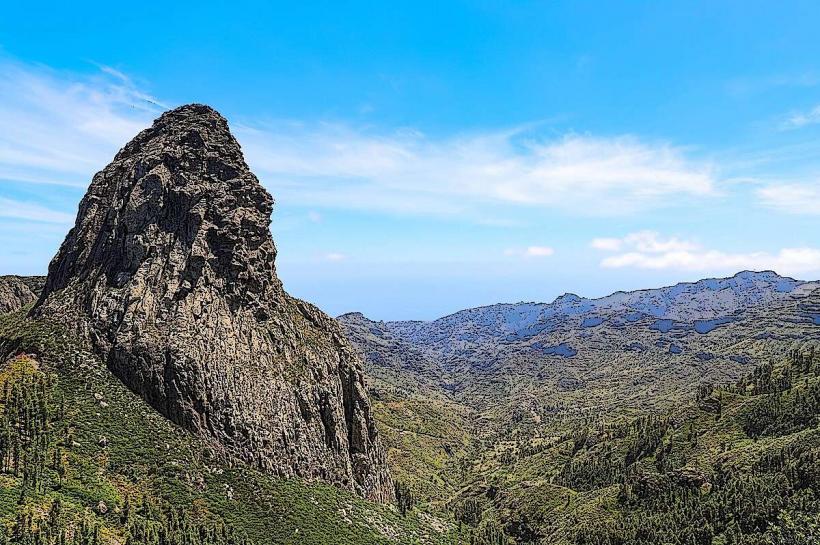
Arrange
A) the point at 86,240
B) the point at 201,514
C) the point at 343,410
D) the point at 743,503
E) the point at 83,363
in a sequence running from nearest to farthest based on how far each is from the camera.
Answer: the point at 201,514 < the point at 83,363 < the point at 86,240 < the point at 743,503 < the point at 343,410

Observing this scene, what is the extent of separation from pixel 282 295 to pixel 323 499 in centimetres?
5906

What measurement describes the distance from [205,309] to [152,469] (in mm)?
38765

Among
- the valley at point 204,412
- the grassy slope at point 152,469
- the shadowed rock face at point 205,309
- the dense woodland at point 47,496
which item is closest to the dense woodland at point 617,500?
the dense woodland at point 47,496

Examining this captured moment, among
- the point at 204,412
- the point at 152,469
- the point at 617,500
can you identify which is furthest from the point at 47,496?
the point at 617,500

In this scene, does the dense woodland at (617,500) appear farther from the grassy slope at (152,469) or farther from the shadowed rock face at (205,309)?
the shadowed rock face at (205,309)

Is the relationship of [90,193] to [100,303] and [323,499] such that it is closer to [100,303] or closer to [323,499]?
[100,303]

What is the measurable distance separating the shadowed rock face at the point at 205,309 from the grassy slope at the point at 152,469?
445 centimetres

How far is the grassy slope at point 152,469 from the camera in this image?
91.1 m

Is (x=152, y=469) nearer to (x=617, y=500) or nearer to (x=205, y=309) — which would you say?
(x=205, y=309)

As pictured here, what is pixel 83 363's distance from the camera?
352 ft

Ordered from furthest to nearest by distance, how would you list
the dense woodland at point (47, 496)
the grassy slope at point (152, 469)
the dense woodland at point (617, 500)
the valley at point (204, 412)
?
the grassy slope at point (152, 469), the valley at point (204, 412), the dense woodland at point (617, 500), the dense woodland at point (47, 496)

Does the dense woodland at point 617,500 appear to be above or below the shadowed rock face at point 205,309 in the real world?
below

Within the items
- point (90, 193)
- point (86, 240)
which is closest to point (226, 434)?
point (86, 240)

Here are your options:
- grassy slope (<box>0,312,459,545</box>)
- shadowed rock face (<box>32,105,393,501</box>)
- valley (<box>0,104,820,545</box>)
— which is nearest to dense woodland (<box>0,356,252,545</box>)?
valley (<box>0,104,820,545</box>)
